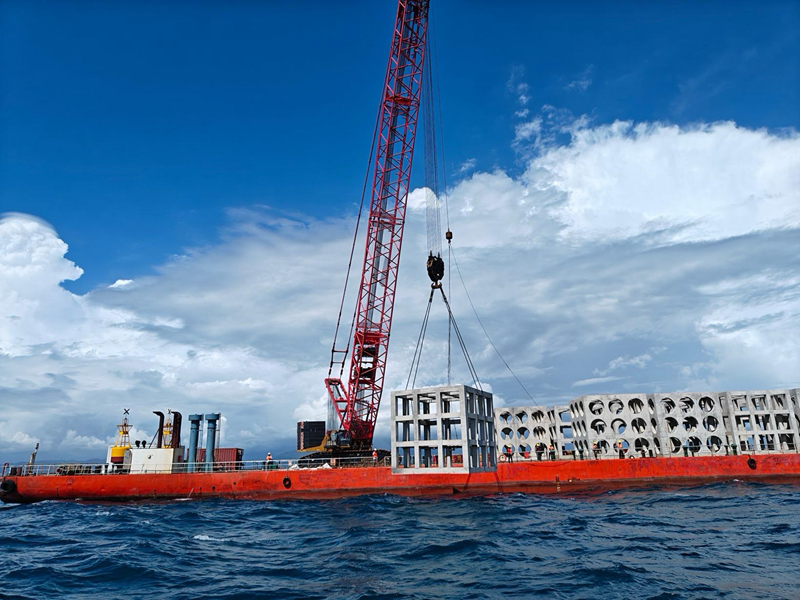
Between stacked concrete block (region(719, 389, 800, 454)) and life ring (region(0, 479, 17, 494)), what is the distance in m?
76.6

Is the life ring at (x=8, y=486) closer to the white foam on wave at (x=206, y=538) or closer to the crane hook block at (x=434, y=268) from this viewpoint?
the white foam on wave at (x=206, y=538)

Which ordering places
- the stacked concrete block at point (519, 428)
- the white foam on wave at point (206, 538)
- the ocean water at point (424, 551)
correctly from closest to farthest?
the ocean water at point (424, 551), the white foam on wave at point (206, 538), the stacked concrete block at point (519, 428)

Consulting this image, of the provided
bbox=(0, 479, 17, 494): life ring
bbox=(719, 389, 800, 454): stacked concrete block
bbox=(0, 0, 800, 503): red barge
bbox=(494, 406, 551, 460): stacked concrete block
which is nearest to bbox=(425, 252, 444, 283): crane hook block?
bbox=(0, 0, 800, 503): red barge

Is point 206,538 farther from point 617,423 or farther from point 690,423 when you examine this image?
point 690,423

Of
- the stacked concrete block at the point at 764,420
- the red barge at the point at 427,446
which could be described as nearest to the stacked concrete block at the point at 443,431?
the red barge at the point at 427,446

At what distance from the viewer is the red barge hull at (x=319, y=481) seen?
160 feet

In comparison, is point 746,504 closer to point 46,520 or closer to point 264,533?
point 264,533

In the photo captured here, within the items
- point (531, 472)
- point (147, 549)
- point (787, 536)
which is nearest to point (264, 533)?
point (147, 549)

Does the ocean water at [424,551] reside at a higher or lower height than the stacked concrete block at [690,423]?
lower

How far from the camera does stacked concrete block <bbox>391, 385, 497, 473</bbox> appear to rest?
150 ft

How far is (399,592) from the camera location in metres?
15.9

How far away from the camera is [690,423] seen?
59.6 metres

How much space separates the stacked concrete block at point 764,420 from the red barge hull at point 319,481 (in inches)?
261

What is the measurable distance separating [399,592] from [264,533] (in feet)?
50.4
